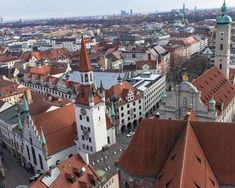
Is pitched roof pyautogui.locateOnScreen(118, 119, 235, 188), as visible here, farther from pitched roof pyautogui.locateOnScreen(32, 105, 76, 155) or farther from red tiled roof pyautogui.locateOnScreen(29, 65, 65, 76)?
red tiled roof pyautogui.locateOnScreen(29, 65, 65, 76)

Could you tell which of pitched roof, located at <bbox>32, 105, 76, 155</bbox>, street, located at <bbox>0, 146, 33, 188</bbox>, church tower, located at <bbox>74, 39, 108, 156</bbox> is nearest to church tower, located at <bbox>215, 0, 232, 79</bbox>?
church tower, located at <bbox>74, 39, 108, 156</bbox>

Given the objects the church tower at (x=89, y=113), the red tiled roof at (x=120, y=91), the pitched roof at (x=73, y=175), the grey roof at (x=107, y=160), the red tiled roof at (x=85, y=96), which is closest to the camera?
the pitched roof at (x=73, y=175)

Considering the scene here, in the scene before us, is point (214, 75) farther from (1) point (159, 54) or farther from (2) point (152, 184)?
(1) point (159, 54)

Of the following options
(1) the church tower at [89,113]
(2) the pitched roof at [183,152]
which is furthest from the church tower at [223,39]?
(2) the pitched roof at [183,152]

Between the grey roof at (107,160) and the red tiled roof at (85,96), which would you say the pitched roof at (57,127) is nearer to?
the red tiled roof at (85,96)

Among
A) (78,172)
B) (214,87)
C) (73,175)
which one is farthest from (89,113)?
(214,87)
